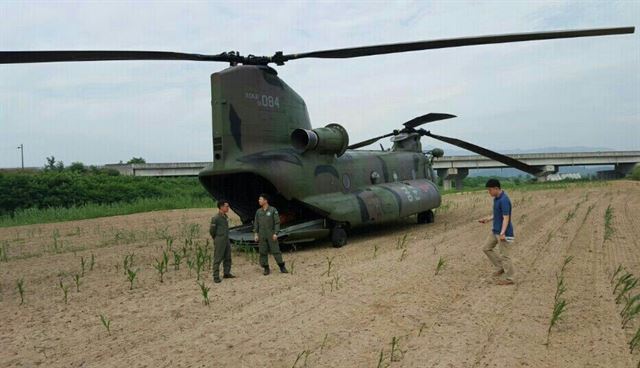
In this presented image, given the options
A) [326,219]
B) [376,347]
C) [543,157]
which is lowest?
[376,347]

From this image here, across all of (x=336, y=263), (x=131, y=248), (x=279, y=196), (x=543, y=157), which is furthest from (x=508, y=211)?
(x=543, y=157)

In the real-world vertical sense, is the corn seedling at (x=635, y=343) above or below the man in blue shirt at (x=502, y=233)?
below

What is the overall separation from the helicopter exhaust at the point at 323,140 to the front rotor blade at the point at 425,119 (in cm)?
482

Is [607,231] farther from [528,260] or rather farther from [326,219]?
[326,219]

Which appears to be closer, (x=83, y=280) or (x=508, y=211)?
(x=508, y=211)

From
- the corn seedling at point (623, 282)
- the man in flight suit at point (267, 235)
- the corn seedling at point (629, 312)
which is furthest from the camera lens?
the man in flight suit at point (267, 235)

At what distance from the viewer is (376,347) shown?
17.6ft

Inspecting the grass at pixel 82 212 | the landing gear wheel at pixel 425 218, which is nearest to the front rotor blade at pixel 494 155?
the landing gear wheel at pixel 425 218

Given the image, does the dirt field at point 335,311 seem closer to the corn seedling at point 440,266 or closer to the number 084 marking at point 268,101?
the corn seedling at point 440,266

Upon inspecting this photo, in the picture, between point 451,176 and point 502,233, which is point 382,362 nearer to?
point 502,233

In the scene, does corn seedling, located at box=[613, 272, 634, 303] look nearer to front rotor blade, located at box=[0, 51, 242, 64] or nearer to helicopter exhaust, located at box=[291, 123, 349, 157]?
helicopter exhaust, located at box=[291, 123, 349, 157]

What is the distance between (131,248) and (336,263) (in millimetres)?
5603

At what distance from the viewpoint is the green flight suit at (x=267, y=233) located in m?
9.11

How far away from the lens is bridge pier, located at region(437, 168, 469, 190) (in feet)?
199
